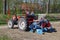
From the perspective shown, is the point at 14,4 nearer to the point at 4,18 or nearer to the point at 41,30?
the point at 4,18

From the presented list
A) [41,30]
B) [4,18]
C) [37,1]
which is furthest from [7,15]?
[41,30]

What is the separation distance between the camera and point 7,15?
53.0 ft

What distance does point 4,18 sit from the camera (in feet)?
51.4

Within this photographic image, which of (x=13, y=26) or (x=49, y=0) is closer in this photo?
(x=13, y=26)

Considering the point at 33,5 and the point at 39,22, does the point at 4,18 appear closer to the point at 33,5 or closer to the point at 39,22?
the point at 33,5

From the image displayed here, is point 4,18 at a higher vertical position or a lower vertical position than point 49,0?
lower

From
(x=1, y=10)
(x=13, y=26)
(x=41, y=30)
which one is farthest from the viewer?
(x=1, y=10)

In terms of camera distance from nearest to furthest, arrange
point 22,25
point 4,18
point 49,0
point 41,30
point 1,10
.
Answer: point 41,30
point 22,25
point 4,18
point 1,10
point 49,0

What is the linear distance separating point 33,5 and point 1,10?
2.49 meters

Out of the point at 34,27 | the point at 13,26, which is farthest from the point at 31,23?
the point at 13,26

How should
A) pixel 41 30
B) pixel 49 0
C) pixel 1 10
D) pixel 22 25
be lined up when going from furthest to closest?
pixel 49 0 < pixel 1 10 < pixel 22 25 < pixel 41 30

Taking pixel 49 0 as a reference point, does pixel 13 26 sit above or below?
below

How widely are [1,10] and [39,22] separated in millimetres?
6665

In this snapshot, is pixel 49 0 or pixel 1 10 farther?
pixel 49 0
